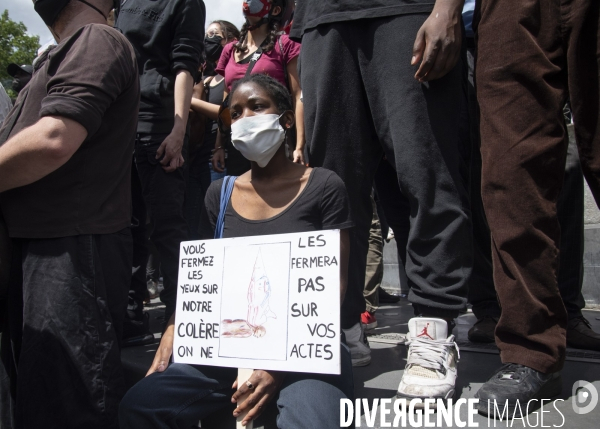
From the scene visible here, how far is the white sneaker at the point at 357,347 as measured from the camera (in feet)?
7.05

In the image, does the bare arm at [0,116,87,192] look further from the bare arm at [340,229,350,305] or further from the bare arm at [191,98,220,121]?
the bare arm at [191,98,220,121]

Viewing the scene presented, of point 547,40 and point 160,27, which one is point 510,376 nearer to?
point 547,40

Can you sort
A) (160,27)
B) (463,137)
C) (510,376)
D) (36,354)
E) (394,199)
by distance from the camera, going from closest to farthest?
(510,376), (36,354), (463,137), (394,199), (160,27)

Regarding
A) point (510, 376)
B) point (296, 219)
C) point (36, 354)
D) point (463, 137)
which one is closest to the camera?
point (510, 376)

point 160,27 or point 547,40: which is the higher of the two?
point 160,27

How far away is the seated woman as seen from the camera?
5.19 feet

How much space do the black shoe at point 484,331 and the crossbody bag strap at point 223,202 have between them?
1.25 metres

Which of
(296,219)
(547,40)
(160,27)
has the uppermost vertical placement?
(160,27)

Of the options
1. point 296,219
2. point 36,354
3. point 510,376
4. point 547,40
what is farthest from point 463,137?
point 36,354

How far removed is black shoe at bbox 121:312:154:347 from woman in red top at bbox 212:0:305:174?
149cm

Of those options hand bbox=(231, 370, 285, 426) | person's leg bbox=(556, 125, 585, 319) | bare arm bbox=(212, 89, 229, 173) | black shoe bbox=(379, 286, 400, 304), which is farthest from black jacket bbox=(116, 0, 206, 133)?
black shoe bbox=(379, 286, 400, 304)

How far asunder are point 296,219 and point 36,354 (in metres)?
0.98

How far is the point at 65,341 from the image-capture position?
5.90ft

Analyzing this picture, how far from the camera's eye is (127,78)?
6.60 feet
